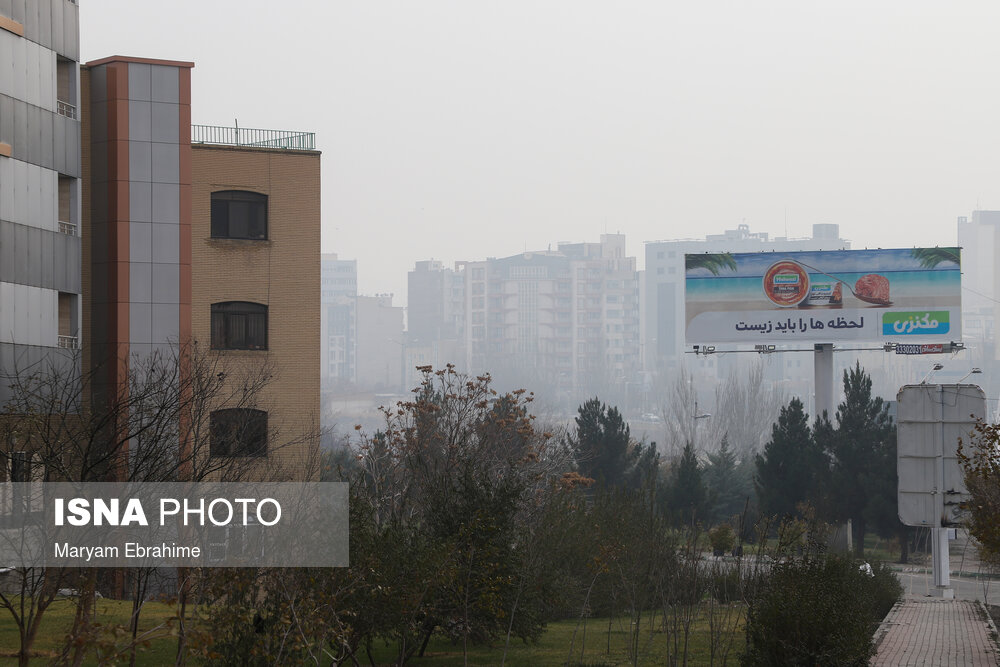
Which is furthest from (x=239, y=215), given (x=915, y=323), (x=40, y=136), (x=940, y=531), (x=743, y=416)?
(x=743, y=416)

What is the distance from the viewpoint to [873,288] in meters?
46.1

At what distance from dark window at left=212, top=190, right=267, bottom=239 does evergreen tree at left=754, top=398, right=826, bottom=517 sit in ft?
66.3

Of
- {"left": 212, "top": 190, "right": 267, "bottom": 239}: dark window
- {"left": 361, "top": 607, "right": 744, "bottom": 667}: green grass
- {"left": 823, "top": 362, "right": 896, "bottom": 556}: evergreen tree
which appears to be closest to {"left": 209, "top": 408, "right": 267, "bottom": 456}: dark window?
{"left": 212, "top": 190, "right": 267, "bottom": 239}: dark window

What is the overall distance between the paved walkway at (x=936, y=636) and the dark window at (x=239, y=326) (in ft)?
58.6

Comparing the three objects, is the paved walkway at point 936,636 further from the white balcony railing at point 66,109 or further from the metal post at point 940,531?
the white balcony railing at point 66,109

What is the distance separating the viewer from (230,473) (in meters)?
20.8

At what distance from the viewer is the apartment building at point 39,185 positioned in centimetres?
2500

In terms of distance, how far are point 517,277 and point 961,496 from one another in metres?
171

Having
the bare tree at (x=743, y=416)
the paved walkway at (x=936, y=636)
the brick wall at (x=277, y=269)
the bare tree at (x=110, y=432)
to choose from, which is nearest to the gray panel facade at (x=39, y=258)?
the bare tree at (x=110, y=432)

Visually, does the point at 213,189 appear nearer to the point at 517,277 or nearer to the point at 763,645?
the point at 763,645

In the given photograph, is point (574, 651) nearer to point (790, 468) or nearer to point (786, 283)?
point (790, 468)

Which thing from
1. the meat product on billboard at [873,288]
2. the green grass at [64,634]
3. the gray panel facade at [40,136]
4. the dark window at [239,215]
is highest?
the gray panel facade at [40,136]

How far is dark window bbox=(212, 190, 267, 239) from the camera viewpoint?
107 ft

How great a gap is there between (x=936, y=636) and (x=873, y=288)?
27.3 meters
